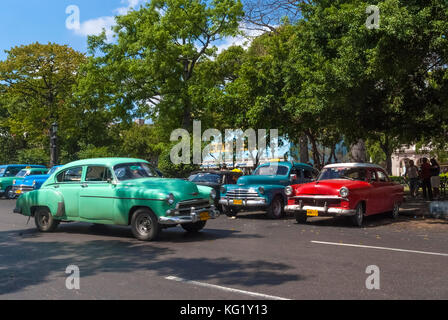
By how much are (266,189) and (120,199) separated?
6.00 metres

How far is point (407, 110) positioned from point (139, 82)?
19223mm

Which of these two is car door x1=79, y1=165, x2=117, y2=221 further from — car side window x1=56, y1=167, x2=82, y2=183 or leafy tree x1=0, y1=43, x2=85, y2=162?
leafy tree x1=0, y1=43, x2=85, y2=162

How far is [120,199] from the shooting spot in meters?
9.78

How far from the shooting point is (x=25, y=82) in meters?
38.1

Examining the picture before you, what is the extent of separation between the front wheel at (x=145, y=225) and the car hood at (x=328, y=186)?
15.8ft

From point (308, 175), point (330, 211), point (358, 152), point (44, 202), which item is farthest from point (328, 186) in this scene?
point (358, 152)

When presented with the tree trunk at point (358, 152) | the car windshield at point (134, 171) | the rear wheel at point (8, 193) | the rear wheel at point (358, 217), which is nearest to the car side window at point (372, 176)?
the rear wheel at point (358, 217)

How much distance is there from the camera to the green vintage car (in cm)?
947

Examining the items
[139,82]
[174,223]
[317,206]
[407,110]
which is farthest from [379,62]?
[139,82]

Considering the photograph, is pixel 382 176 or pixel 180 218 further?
pixel 382 176

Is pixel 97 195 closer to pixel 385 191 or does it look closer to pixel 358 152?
pixel 385 191

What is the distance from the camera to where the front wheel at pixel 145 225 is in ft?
31.1

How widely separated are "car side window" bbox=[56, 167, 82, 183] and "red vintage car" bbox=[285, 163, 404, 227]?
5.81 meters
